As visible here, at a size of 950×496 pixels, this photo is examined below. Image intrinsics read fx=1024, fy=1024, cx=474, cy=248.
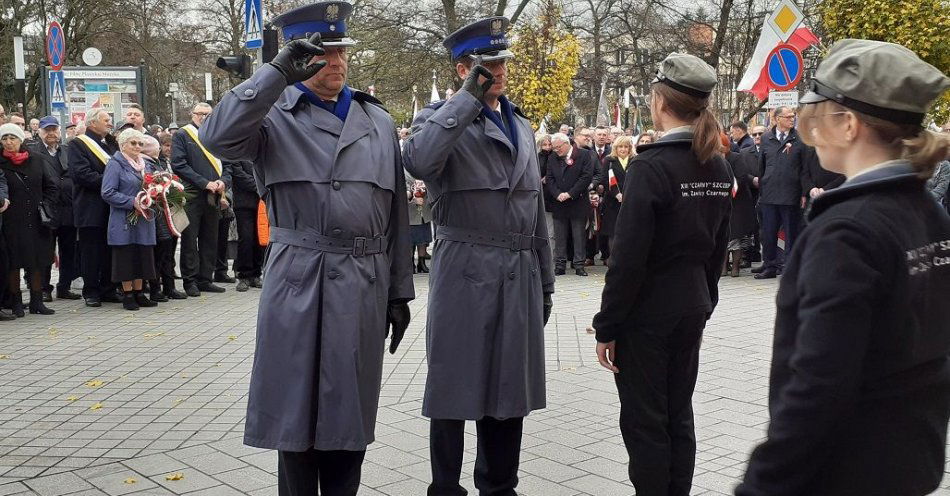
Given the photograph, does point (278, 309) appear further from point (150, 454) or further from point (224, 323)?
point (224, 323)

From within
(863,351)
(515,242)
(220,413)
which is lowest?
(220,413)

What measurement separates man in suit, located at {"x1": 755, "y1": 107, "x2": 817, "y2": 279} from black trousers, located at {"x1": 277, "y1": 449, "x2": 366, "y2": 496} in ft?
33.4

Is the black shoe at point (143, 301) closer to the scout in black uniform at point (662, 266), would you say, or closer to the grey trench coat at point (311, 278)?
the grey trench coat at point (311, 278)

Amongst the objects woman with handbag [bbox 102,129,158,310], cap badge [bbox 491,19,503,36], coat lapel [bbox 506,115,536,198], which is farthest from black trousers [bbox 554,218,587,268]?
cap badge [bbox 491,19,503,36]

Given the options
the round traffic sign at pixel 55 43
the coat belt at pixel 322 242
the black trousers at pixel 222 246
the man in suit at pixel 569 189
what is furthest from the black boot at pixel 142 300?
the coat belt at pixel 322 242

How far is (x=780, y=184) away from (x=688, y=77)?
9.83 meters

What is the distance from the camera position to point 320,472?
4.10 metres

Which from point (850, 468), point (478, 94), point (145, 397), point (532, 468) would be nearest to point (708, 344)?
point (532, 468)

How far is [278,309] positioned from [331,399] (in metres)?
0.39

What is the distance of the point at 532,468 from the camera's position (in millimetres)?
5336

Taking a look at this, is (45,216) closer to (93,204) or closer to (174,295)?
(93,204)

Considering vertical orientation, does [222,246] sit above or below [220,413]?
above

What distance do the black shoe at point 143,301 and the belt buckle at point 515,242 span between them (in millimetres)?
8058

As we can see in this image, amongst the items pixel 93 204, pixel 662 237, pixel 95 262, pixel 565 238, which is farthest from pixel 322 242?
pixel 565 238
